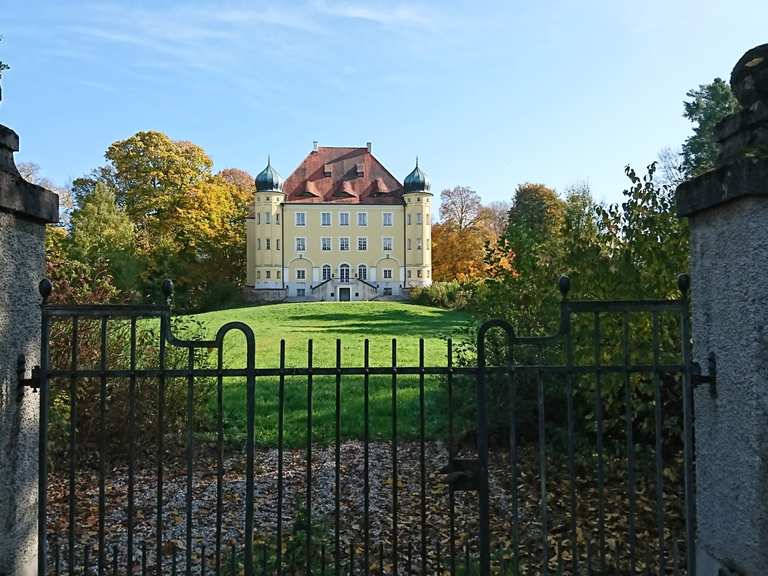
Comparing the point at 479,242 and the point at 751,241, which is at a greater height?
the point at 479,242

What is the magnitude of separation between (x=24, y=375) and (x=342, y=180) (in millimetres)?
50597

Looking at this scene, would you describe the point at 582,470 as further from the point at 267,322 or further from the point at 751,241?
the point at 267,322

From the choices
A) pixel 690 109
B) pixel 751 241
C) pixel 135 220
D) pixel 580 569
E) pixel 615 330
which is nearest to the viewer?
pixel 751 241

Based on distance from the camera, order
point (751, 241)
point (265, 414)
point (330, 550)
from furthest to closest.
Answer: point (265, 414) < point (330, 550) < point (751, 241)

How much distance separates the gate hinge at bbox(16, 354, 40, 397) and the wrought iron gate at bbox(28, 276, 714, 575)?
0.07ft

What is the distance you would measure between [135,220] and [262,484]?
38.3m

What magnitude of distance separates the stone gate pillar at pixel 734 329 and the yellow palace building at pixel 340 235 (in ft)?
155

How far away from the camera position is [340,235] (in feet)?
171

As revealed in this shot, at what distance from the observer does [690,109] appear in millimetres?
36406

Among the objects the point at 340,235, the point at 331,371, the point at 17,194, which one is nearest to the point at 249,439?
the point at 331,371

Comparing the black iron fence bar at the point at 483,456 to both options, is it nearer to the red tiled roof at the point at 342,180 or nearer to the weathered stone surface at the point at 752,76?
the weathered stone surface at the point at 752,76

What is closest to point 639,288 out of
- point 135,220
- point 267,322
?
point 267,322

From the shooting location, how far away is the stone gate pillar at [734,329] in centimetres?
271

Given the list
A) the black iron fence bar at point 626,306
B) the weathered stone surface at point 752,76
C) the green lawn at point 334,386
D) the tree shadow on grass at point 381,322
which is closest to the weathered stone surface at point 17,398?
the black iron fence bar at point 626,306
